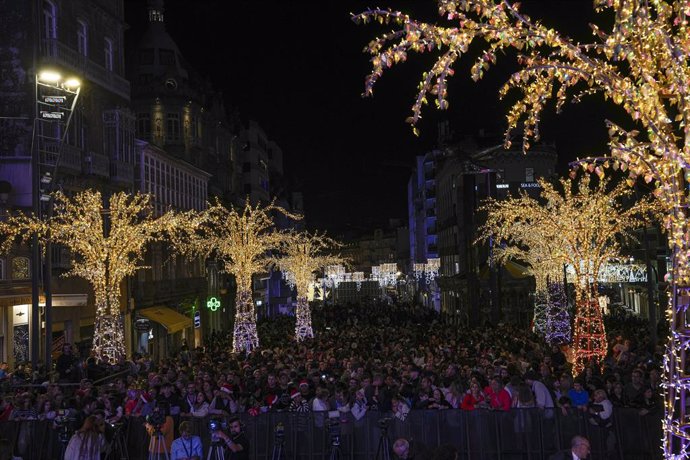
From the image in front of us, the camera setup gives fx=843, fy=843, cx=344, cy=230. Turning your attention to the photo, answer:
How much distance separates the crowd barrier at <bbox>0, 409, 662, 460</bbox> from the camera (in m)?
13.9

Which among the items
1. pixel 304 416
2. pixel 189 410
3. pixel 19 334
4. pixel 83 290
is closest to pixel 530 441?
pixel 304 416

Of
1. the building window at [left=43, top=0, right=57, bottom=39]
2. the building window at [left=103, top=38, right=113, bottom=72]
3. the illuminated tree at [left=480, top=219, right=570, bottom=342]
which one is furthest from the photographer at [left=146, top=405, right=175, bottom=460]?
the building window at [left=103, top=38, right=113, bottom=72]

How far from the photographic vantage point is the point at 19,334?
1043 inches

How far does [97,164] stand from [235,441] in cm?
2211

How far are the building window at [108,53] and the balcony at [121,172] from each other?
3966mm

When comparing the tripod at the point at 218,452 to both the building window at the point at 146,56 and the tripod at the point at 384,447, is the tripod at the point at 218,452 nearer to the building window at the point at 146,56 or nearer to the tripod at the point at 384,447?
the tripod at the point at 384,447

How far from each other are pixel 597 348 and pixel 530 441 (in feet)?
24.2

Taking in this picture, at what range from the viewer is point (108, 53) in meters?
35.1

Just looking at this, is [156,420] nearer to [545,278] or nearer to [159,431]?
[159,431]

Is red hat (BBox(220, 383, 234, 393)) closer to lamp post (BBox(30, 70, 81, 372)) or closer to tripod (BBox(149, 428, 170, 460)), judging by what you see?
tripod (BBox(149, 428, 170, 460))

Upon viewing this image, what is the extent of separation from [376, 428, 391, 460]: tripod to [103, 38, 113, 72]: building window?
25.0m

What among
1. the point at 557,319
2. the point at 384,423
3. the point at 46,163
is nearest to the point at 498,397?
the point at 384,423

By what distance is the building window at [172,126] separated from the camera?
49.7 metres

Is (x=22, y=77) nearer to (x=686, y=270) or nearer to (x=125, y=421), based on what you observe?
(x=125, y=421)
